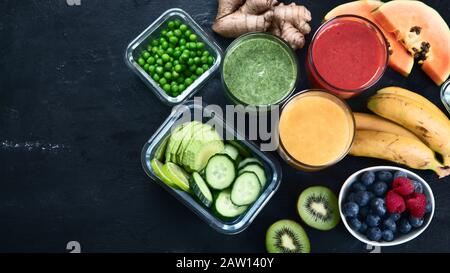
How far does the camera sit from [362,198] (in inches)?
91.4

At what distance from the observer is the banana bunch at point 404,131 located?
7.77 ft

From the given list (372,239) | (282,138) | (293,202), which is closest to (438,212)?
(372,239)

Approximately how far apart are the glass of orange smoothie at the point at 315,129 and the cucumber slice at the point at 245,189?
0.20m

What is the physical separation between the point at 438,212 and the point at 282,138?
97 cm

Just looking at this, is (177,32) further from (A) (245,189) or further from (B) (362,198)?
(B) (362,198)

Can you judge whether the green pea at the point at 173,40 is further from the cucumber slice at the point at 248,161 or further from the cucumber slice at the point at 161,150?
the cucumber slice at the point at 248,161

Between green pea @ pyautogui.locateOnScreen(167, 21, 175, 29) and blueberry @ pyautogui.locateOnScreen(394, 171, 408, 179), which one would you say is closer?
blueberry @ pyautogui.locateOnScreen(394, 171, 408, 179)

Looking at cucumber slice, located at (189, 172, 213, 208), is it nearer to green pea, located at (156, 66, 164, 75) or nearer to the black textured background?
the black textured background

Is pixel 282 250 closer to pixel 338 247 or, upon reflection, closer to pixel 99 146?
pixel 338 247

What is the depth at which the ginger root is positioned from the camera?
248cm

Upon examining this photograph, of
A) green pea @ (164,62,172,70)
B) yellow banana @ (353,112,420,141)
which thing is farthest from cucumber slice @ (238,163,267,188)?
green pea @ (164,62,172,70)

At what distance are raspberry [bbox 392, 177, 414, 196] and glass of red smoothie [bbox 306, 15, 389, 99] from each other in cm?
47

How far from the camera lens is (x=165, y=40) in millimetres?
2596

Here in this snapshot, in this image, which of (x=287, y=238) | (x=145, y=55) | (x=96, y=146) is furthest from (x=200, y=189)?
(x=145, y=55)
